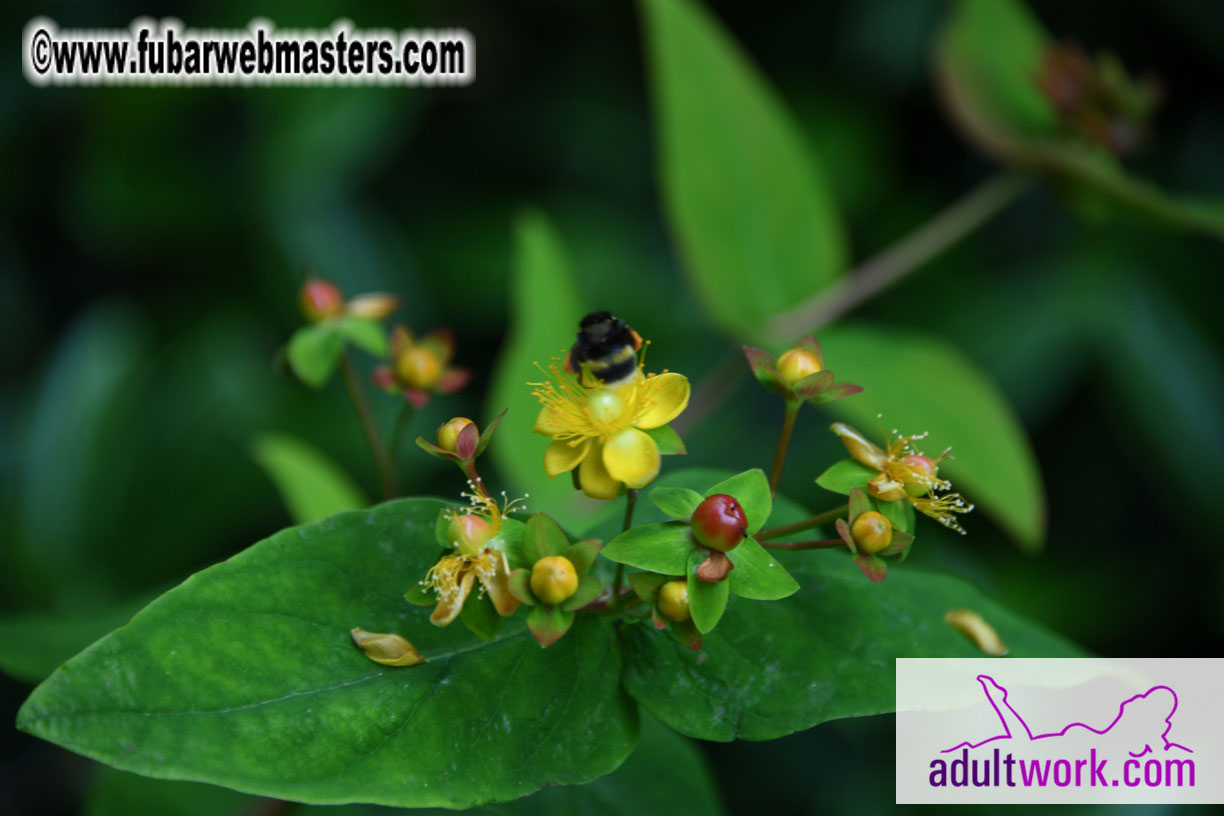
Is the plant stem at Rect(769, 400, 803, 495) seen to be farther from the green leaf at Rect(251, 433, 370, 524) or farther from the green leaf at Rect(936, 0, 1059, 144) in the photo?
the green leaf at Rect(936, 0, 1059, 144)

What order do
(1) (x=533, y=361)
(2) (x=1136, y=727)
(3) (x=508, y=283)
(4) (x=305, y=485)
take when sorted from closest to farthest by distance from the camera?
(2) (x=1136, y=727), (4) (x=305, y=485), (1) (x=533, y=361), (3) (x=508, y=283)

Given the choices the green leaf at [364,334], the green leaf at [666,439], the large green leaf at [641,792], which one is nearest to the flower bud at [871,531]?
the green leaf at [666,439]

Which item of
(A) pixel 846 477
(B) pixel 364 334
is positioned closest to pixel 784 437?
(A) pixel 846 477

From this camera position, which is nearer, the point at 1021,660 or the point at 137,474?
the point at 1021,660

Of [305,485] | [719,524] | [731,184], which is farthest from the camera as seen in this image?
[731,184]

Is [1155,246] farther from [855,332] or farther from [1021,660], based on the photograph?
[1021,660]

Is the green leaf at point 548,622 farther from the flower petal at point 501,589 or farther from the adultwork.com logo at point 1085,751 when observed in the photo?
the adultwork.com logo at point 1085,751

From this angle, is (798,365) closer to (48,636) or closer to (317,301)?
(317,301)

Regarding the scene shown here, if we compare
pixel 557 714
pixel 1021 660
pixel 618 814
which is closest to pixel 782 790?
pixel 618 814
